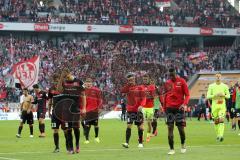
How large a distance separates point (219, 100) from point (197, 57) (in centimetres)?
4180

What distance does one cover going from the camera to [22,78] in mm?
44094

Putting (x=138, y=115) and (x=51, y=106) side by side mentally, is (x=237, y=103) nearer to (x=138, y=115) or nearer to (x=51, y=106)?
(x=138, y=115)

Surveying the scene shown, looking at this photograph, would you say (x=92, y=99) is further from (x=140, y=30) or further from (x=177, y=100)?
(x=140, y=30)

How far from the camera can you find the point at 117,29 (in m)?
69.0

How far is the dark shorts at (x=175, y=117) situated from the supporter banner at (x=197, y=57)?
1873 inches

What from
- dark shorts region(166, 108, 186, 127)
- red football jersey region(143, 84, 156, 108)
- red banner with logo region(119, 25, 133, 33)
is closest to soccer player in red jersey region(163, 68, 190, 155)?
dark shorts region(166, 108, 186, 127)

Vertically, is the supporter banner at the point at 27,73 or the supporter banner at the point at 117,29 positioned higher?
the supporter banner at the point at 117,29

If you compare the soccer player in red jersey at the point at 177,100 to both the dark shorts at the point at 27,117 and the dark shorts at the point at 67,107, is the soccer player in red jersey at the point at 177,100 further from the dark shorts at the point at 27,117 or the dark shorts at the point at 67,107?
the dark shorts at the point at 27,117

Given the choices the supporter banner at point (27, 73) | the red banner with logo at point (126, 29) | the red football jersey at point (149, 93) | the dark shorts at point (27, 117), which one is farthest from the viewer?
the red banner with logo at point (126, 29)

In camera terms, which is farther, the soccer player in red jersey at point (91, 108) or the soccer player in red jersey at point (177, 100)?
the soccer player in red jersey at point (91, 108)

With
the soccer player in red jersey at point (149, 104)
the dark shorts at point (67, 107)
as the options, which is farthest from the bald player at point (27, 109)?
the dark shorts at point (67, 107)

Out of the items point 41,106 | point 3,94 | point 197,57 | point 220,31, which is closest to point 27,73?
point 3,94

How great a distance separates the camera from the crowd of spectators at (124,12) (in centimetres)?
6569

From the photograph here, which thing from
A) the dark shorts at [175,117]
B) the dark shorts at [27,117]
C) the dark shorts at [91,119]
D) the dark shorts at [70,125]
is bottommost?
the dark shorts at [27,117]
